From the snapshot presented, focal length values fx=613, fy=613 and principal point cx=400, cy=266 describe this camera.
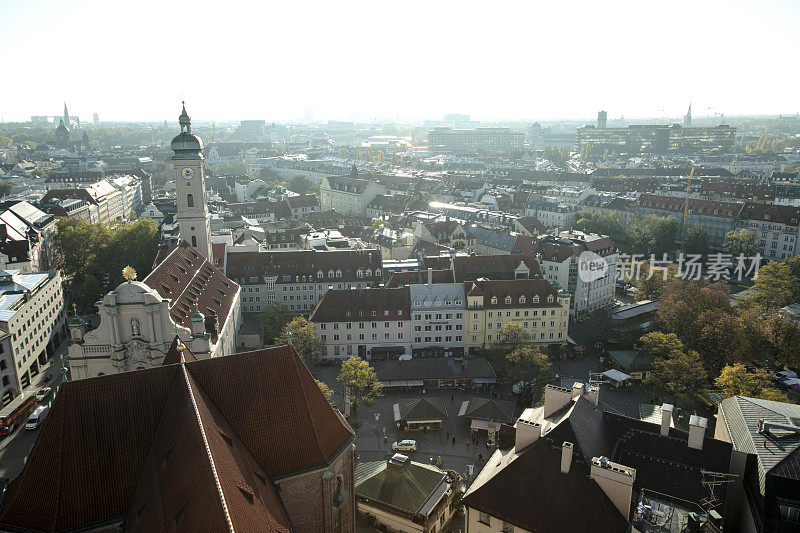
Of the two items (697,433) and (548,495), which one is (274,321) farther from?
(697,433)

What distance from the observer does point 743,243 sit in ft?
363

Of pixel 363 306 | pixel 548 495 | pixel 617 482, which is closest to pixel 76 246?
pixel 363 306

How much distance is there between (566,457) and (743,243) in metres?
96.2

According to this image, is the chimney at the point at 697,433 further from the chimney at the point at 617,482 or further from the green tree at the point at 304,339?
the green tree at the point at 304,339

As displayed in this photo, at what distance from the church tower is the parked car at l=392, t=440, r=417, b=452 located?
3901 centimetres

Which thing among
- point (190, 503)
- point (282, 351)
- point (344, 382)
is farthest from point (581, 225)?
point (190, 503)

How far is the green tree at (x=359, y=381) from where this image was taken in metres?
57.7

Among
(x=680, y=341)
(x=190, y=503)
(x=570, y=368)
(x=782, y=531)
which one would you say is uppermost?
(x=190, y=503)

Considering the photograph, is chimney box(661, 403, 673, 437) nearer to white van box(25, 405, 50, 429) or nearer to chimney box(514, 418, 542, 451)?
chimney box(514, 418, 542, 451)

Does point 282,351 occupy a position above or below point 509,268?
above

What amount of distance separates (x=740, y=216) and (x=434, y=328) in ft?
258

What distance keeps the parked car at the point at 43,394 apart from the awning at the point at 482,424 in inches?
1684

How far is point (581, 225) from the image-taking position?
401 feet

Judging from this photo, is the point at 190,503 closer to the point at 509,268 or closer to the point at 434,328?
the point at 434,328
